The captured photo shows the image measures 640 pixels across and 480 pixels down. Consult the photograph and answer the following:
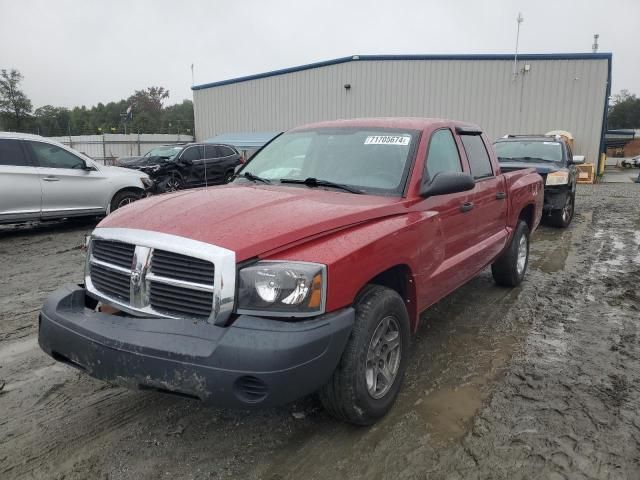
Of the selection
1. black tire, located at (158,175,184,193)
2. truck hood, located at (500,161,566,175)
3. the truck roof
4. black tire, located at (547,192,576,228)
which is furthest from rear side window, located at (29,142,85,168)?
black tire, located at (547,192,576,228)

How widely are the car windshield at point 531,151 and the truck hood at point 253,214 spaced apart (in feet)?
27.2

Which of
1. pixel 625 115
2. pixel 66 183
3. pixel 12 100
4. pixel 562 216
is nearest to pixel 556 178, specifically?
pixel 562 216

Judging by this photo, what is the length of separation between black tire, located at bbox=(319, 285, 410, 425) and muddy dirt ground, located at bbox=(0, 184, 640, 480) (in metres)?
0.15

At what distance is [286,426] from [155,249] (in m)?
1.29

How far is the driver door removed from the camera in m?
8.34

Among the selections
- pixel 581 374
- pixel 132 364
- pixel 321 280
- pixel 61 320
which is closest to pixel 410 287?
pixel 321 280

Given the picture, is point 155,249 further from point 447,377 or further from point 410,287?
point 447,377

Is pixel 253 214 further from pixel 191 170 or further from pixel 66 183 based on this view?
pixel 191 170

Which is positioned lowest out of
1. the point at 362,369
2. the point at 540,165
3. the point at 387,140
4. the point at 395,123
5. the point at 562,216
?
the point at 562,216

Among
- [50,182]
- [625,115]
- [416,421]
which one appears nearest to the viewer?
[416,421]

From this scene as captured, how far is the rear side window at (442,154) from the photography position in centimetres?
373

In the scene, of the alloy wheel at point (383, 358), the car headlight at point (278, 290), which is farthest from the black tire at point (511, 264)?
the car headlight at point (278, 290)

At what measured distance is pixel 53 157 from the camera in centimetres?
855

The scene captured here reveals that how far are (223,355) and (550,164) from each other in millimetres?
9433
